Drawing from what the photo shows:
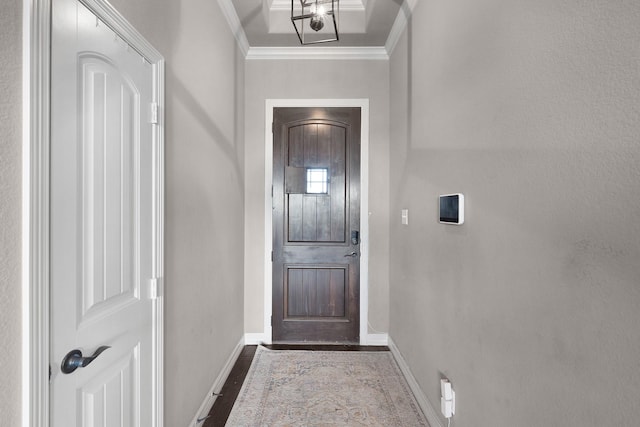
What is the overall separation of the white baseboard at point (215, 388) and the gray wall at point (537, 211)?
1.44 m

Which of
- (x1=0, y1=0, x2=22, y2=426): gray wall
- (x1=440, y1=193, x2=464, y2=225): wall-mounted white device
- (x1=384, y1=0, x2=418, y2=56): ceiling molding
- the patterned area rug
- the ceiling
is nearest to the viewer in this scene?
(x1=0, y1=0, x2=22, y2=426): gray wall

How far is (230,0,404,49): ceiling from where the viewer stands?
275 centimetres

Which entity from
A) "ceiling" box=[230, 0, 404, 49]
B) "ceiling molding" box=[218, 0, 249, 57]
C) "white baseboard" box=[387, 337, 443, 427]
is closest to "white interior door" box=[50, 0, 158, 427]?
"ceiling molding" box=[218, 0, 249, 57]

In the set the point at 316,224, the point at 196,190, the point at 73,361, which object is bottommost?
the point at 73,361

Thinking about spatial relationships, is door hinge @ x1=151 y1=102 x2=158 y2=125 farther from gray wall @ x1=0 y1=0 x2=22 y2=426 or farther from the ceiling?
the ceiling

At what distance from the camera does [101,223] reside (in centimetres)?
118

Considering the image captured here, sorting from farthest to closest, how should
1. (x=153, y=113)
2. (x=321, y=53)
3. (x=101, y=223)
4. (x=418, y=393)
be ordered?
(x=321, y=53)
(x=418, y=393)
(x=153, y=113)
(x=101, y=223)

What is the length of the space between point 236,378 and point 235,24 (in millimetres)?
2884

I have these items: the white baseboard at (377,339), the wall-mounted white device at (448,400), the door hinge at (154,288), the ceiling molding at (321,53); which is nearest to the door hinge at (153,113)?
the door hinge at (154,288)

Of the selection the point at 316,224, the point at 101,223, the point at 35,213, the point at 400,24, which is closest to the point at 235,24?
the point at 400,24

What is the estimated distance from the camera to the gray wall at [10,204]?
2.64 ft

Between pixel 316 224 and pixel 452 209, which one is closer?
pixel 452 209

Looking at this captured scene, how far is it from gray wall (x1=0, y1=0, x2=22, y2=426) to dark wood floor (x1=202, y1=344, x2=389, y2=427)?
1.54 m

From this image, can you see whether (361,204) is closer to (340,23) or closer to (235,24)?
(340,23)
